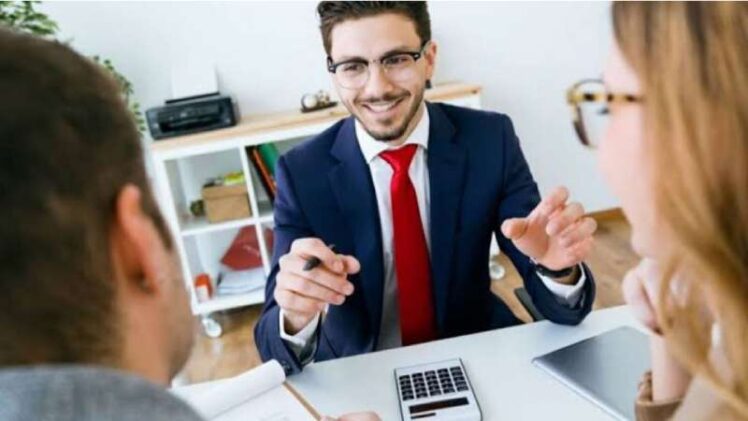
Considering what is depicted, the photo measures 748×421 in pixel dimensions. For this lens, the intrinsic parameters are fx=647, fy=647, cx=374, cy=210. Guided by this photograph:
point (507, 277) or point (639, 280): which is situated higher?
point (639, 280)

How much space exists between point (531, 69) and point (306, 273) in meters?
2.61

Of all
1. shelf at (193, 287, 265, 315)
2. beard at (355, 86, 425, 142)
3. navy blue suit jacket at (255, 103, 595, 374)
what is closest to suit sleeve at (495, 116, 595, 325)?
navy blue suit jacket at (255, 103, 595, 374)

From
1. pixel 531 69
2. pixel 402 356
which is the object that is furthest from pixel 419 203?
pixel 531 69

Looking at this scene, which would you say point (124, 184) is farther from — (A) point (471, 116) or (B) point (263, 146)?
(B) point (263, 146)

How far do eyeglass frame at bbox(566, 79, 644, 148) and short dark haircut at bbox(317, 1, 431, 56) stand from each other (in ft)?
2.71

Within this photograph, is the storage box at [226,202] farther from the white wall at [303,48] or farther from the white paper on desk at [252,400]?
the white paper on desk at [252,400]

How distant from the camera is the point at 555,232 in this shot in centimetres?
119

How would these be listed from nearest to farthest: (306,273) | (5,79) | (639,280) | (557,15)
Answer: (5,79)
(639,280)
(306,273)
(557,15)

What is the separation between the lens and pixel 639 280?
35.7 inches

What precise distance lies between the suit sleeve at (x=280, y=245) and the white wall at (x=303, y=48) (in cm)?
187

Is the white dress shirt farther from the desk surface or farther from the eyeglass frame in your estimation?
the eyeglass frame

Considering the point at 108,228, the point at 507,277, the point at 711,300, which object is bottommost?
the point at 507,277

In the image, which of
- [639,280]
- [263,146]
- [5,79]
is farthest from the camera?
[263,146]

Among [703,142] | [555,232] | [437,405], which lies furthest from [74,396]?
[555,232]
